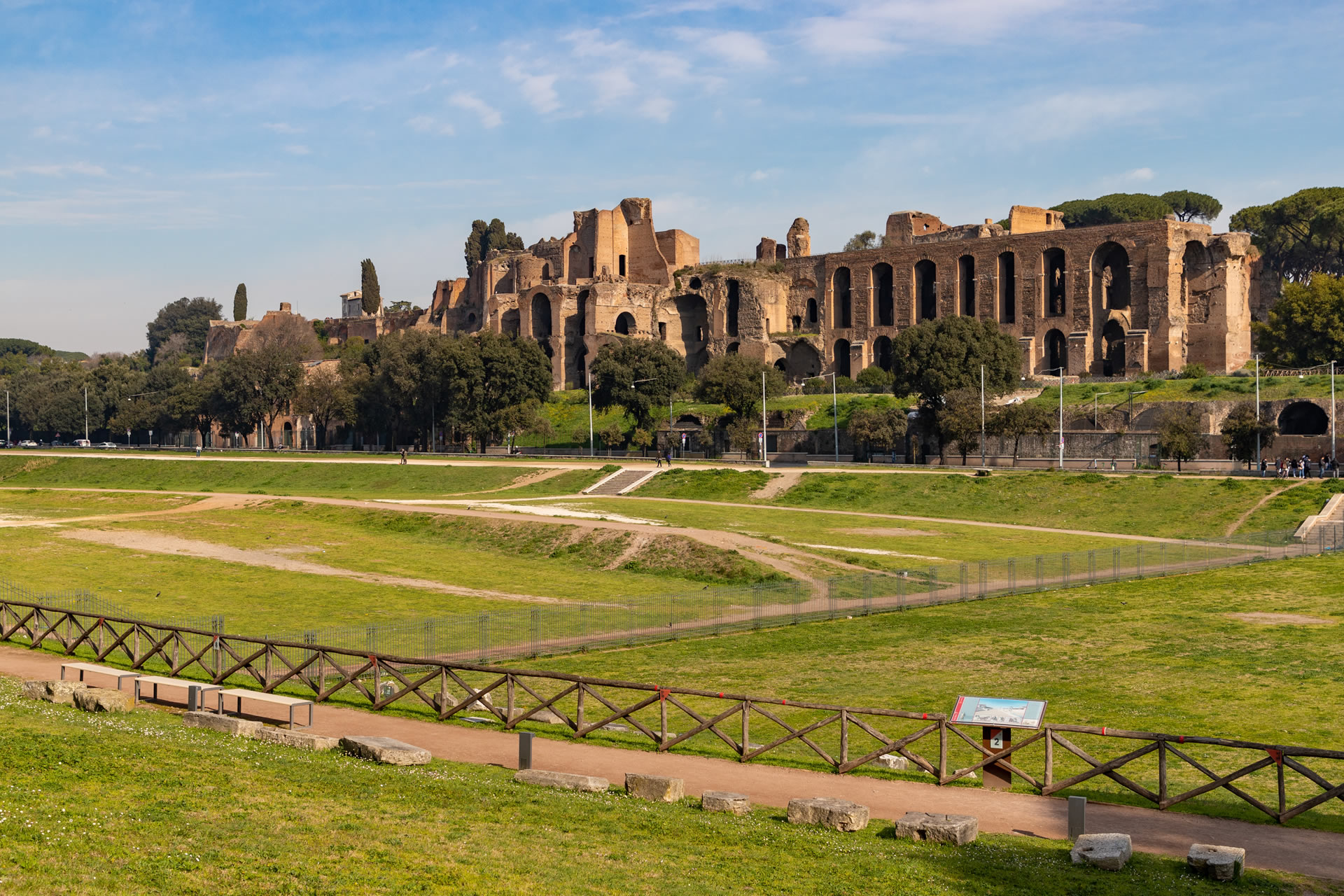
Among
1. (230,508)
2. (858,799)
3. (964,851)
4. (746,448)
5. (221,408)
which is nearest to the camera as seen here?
(964,851)

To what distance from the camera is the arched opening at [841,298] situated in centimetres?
11838

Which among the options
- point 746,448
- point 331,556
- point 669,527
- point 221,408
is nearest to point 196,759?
point 331,556

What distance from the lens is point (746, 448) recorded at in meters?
86.5

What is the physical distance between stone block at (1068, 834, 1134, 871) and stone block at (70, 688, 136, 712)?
14.6m

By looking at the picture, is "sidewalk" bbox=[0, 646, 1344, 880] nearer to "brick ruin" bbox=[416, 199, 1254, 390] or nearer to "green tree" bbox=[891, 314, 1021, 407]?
"green tree" bbox=[891, 314, 1021, 407]

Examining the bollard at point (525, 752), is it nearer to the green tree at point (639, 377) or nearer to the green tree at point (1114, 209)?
the green tree at point (639, 377)

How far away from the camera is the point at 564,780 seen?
623 inches

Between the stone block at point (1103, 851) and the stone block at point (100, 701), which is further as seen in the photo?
the stone block at point (100, 701)

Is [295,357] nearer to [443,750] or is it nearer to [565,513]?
[565,513]

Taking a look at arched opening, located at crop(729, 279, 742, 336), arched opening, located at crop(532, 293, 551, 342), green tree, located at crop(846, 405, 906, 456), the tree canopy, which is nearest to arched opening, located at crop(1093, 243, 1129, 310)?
green tree, located at crop(846, 405, 906, 456)

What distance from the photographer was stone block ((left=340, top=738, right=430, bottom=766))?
1673 centimetres

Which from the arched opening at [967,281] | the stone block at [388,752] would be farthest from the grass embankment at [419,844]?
the arched opening at [967,281]

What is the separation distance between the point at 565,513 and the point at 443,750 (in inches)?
1408

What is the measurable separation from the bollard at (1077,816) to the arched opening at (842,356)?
104182 mm
